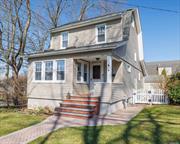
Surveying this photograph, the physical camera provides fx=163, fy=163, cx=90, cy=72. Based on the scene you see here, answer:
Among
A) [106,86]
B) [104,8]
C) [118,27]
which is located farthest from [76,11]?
[106,86]

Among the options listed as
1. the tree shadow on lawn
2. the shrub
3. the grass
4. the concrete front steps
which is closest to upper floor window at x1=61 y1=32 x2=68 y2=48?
the concrete front steps

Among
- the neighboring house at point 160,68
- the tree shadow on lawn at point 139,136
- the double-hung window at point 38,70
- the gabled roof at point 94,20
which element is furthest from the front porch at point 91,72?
the neighboring house at point 160,68

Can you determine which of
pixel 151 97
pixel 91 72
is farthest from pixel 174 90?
pixel 91 72

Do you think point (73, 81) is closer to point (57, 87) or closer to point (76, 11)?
point (57, 87)

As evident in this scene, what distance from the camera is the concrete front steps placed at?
348 inches

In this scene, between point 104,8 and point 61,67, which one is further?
point 104,8

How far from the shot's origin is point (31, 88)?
12.7m

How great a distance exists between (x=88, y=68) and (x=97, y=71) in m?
0.77

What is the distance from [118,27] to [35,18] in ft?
43.2

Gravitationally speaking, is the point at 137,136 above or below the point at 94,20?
below

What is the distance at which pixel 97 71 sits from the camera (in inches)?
517

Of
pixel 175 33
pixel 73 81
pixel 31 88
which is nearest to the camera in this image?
pixel 73 81

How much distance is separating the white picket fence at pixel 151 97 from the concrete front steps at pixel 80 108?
21.6 ft

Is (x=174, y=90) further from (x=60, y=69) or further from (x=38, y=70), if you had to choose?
(x=38, y=70)
